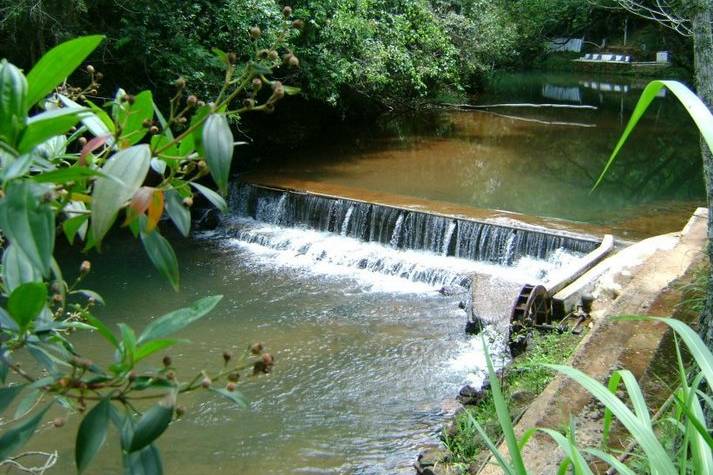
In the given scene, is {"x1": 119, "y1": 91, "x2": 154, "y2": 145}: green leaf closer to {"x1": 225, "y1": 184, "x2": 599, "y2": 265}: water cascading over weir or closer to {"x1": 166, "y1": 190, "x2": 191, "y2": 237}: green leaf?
{"x1": 166, "y1": 190, "x2": 191, "y2": 237}: green leaf

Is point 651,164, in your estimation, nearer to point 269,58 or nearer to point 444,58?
point 444,58

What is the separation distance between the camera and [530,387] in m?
5.02

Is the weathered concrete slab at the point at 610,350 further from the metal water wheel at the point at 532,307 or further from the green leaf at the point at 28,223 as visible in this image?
the green leaf at the point at 28,223

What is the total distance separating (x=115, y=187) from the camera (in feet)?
2.78

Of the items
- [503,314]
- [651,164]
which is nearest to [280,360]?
[503,314]

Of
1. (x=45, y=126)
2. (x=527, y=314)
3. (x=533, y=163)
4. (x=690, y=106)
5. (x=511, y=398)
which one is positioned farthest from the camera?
(x=533, y=163)

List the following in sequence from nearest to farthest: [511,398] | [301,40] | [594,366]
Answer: [594,366]
[511,398]
[301,40]

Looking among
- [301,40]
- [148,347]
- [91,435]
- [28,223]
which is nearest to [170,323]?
[148,347]

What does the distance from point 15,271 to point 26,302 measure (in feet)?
0.25

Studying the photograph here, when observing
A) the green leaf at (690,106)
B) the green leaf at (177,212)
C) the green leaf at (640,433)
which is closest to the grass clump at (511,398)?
the green leaf at (640,433)

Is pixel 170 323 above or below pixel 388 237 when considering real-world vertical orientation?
above

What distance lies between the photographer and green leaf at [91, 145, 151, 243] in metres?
0.84

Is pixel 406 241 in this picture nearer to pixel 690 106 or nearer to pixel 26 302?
pixel 690 106

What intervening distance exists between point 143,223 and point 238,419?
18.0ft
